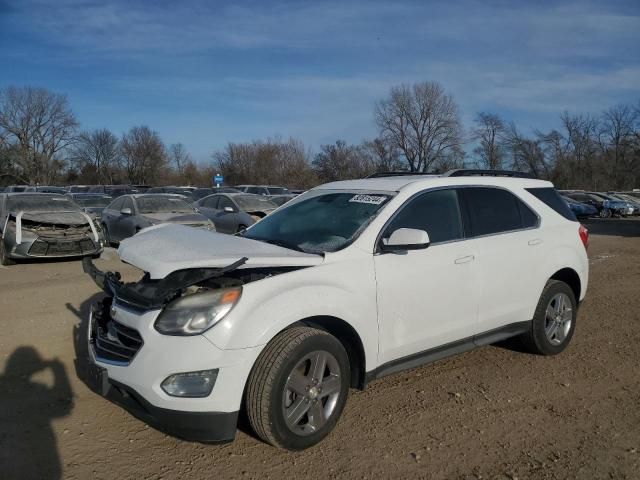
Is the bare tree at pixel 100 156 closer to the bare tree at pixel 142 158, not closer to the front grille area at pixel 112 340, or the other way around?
the bare tree at pixel 142 158

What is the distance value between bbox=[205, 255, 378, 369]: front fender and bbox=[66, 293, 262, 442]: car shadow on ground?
59 cm

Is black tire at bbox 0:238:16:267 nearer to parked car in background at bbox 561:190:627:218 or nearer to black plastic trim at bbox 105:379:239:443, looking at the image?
black plastic trim at bbox 105:379:239:443

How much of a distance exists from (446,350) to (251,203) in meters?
13.1

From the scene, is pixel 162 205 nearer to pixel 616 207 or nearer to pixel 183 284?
pixel 183 284

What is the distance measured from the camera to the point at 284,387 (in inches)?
123

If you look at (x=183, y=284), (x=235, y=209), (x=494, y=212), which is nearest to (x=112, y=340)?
(x=183, y=284)

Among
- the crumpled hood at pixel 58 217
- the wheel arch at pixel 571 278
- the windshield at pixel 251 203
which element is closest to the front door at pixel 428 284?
the wheel arch at pixel 571 278

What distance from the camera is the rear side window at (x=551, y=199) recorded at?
5.12m

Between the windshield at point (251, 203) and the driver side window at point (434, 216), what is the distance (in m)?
12.2

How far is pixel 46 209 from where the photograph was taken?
10922 mm

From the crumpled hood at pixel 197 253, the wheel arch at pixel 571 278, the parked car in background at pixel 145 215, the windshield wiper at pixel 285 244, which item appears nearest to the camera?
the crumpled hood at pixel 197 253

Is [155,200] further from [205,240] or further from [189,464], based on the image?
[189,464]

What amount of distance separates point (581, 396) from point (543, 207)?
5.89 feet

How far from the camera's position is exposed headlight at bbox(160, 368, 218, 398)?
294 cm
